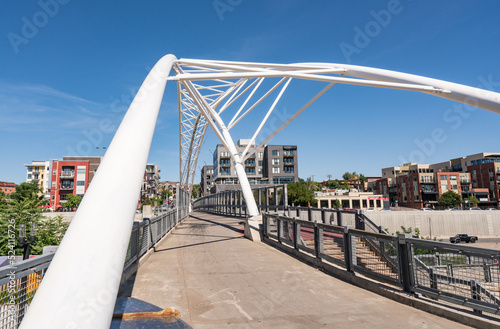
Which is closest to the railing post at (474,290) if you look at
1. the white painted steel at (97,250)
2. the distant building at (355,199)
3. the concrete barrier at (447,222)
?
the white painted steel at (97,250)

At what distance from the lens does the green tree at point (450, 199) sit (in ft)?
265

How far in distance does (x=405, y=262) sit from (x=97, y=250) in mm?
5327

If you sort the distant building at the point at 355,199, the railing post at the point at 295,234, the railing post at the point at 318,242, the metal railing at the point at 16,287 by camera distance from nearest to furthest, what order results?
the metal railing at the point at 16,287 < the railing post at the point at 318,242 < the railing post at the point at 295,234 < the distant building at the point at 355,199

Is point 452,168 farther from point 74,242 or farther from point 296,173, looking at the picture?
point 74,242

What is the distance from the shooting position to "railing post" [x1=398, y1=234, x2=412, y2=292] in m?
5.79

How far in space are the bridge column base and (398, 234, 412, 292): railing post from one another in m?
8.45

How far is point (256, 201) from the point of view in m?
23.8

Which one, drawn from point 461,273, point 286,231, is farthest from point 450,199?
point 461,273

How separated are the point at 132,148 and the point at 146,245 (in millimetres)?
6384

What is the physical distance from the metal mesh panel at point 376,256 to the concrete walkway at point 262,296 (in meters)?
0.56

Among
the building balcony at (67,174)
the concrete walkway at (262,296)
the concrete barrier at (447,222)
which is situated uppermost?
the building balcony at (67,174)

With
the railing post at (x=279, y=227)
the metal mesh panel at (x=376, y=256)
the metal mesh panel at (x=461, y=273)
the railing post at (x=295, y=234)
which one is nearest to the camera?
the metal mesh panel at (x=461, y=273)

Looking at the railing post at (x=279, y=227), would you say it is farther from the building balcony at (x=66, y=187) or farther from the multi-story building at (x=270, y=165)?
the building balcony at (x=66, y=187)

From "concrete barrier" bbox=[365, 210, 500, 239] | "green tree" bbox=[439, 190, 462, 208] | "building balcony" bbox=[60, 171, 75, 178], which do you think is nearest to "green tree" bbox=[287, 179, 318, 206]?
"concrete barrier" bbox=[365, 210, 500, 239]
